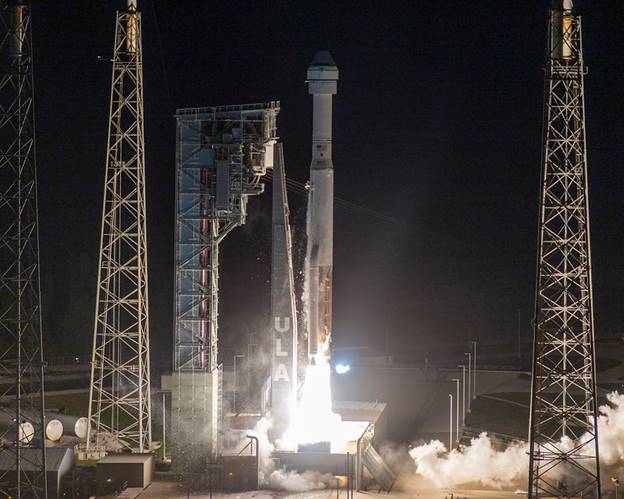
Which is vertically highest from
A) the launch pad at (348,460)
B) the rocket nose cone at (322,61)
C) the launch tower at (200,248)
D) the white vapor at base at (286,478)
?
the rocket nose cone at (322,61)

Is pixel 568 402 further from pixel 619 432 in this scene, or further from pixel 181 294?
pixel 181 294

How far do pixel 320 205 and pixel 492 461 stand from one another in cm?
909

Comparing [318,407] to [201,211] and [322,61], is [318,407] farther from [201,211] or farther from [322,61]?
[322,61]

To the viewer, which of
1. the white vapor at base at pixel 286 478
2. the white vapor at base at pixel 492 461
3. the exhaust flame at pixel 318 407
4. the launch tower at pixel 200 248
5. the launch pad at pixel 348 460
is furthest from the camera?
the exhaust flame at pixel 318 407

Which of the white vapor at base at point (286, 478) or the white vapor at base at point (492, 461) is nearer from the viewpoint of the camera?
the white vapor at base at point (286, 478)

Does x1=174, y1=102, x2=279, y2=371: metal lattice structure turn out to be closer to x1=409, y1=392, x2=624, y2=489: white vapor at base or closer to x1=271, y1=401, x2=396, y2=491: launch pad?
x1=271, y1=401, x2=396, y2=491: launch pad

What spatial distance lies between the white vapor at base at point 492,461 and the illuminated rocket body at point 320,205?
16.0 feet

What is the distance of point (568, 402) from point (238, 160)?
57.9ft

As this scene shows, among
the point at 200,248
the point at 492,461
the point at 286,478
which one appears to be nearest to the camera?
the point at 286,478

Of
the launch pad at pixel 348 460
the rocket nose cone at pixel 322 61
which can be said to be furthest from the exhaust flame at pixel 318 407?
the rocket nose cone at pixel 322 61

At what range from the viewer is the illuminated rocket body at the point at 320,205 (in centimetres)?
3934

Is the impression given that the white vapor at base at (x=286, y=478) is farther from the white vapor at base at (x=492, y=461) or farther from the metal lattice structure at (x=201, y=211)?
the white vapor at base at (x=492, y=461)

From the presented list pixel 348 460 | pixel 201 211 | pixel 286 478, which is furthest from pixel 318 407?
pixel 201 211

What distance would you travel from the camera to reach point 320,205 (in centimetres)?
3950
